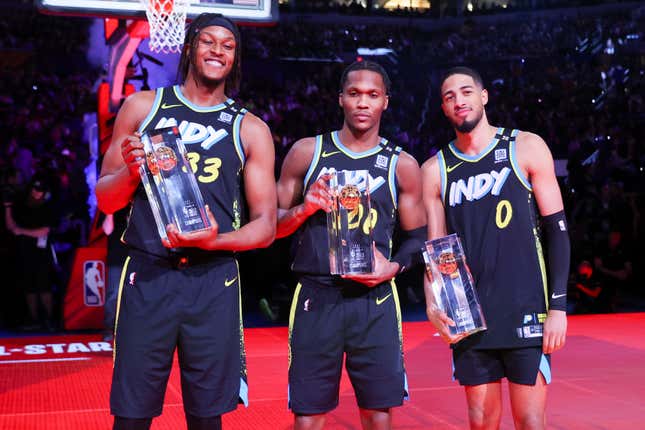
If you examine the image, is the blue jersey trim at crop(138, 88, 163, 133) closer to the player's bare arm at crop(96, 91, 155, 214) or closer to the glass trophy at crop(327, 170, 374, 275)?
the player's bare arm at crop(96, 91, 155, 214)

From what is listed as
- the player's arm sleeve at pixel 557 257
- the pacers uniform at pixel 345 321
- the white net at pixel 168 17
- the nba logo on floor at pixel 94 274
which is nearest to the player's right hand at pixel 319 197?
the pacers uniform at pixel 345 321

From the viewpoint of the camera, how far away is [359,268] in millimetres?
3557

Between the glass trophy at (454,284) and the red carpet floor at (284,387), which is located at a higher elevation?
the glass trophy at (454,284)

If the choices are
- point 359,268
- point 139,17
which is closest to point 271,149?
point 359,268

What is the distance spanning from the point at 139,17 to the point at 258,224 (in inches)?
Result: 204

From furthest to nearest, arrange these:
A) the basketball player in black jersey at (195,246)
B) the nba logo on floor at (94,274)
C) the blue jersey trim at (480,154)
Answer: the nba logo on floor at (94,274) → the blue jersey trim at (480,154) → the basketball player in black jersey at (195,246)

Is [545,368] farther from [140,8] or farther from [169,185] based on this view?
[140,8]

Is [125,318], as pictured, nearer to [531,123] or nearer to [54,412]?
[54,412]

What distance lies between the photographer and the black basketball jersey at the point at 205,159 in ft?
10.6

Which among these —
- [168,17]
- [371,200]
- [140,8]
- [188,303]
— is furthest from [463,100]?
[140,8]

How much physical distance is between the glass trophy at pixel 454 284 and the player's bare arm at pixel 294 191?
1.86 feet

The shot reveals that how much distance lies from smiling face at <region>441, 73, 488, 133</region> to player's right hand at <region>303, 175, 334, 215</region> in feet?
2.37

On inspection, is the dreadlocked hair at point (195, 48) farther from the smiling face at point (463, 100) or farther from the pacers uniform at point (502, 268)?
the pacers uniform at point (502, 268)

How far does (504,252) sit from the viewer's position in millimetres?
3793
